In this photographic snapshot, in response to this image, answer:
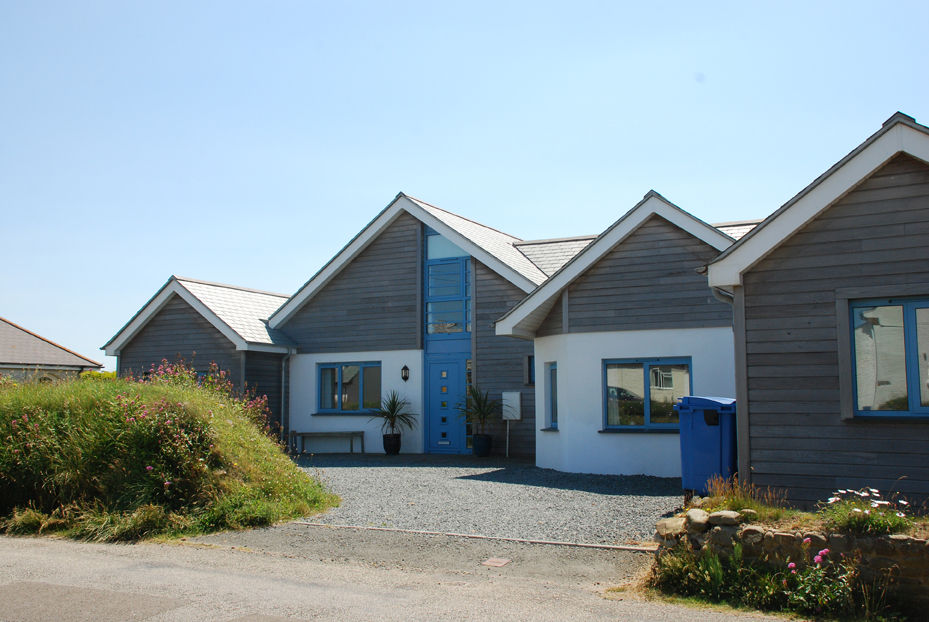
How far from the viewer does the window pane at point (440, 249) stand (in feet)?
67.8

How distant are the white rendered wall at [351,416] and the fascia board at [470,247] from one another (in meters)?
2.91

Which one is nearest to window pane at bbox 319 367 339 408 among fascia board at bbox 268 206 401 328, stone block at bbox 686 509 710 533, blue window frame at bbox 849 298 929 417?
fascia board at bbox 268 206 401 328

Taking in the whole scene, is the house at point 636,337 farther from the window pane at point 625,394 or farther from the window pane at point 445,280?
the window pane at point 445,280

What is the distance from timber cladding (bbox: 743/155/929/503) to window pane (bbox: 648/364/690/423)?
4.82 meters

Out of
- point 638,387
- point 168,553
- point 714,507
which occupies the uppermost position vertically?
point 638,387

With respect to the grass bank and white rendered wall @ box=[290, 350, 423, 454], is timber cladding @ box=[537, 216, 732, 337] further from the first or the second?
white rendered wall @ box=[290, 350, 423, 454]

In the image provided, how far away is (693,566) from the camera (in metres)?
6.87

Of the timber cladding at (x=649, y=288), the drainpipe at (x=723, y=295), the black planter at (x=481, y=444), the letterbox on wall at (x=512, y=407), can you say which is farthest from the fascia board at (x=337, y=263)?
the drainpipe at (x=723, y=295)

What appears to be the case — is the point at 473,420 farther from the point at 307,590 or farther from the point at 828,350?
the point at 307,590

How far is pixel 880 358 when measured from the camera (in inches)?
360

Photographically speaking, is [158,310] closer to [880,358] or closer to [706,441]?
[706,441]

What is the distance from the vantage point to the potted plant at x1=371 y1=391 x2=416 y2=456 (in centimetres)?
2009

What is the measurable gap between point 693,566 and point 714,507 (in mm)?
901

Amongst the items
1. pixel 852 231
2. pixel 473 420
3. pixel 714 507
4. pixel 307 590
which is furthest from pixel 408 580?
pixel 473 420
